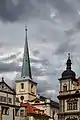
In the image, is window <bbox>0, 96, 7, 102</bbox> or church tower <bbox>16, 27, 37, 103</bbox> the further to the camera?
church tower <bbox>16, 27, 37, 103</bbox>

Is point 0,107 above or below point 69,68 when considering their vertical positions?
below

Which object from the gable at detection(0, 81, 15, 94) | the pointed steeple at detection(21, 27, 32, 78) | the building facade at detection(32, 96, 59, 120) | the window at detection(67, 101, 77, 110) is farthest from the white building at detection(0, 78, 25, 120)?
the pointed steeple at detection(21, 27, 32, 78)

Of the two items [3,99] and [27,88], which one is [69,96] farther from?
[27,88]

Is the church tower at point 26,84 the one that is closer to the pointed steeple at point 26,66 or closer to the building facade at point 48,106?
the pointed steeple at point 26,66

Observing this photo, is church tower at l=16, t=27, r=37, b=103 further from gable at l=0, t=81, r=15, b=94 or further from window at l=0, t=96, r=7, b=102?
window at l=0, t=96, r=7, b=102

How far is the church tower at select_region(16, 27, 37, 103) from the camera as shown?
386 feet

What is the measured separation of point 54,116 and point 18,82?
1853cm

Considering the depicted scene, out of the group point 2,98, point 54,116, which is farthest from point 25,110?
point 54,116

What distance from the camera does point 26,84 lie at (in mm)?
119312

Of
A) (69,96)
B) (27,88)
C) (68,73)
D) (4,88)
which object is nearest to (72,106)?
(69,96)

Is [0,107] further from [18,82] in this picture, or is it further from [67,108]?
[18,82]

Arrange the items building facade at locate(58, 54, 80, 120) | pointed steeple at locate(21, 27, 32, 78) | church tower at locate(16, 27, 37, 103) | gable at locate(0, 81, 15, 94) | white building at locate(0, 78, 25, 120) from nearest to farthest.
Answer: building facade at locate(58, 54, 80, 120) → white building at locate(0, 78, 25, 120) → gable at locate(0, 81, 15, 94) → church tower at locate(16, 27, 37, 103) → pointed steeple at locate(21, 27, 32, 78)

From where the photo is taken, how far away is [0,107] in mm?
80438

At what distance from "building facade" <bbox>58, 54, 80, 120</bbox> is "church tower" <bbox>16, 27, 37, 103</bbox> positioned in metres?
33.1
